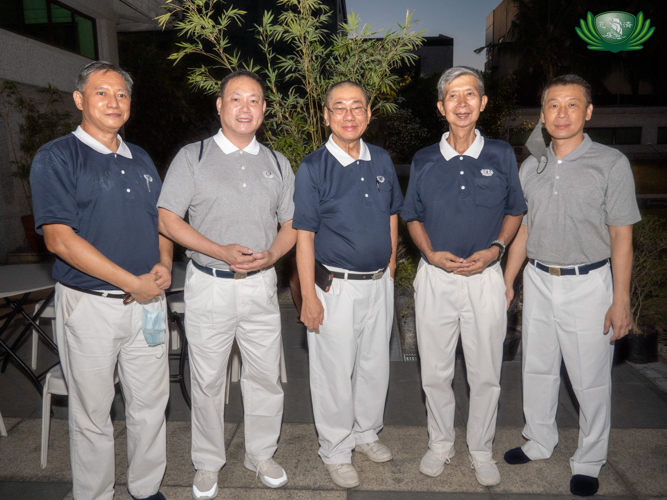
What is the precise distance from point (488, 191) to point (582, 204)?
481mm

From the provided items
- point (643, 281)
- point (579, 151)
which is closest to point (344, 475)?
point (579, 151)

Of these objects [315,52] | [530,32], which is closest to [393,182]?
[315,52]

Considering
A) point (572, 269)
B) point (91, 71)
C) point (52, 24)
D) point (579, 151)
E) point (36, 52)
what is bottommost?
point (572, 269)

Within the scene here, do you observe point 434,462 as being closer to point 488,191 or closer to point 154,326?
point 488,191

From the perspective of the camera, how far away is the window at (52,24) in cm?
938

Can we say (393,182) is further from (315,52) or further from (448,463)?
(315,52)

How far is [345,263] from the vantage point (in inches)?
110

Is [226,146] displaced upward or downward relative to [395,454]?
upward

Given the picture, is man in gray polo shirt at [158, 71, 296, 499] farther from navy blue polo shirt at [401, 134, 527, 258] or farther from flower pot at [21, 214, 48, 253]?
flower pot at [21, 214, 48, 253]

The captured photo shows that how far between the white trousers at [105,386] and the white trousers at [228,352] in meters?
0.18

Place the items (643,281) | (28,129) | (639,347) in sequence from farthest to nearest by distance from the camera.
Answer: (28,129)
(643,281)
(639,347)

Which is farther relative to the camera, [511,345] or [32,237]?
[32,237]

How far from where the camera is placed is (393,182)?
9.69ft

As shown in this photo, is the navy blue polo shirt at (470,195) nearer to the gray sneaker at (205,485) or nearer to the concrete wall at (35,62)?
the gray sneaker at (205,485)
